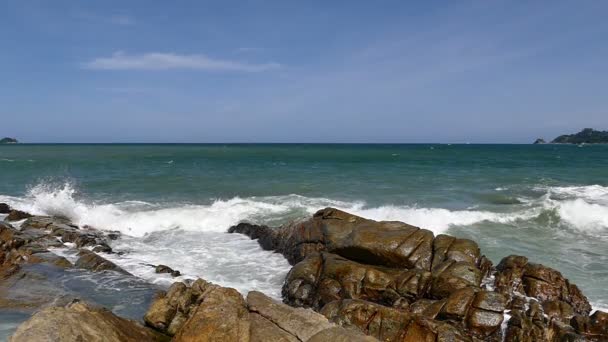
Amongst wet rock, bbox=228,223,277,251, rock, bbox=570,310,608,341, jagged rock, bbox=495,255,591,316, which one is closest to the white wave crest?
wet rock, bbox=228,223,277,251

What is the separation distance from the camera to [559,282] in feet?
39.5

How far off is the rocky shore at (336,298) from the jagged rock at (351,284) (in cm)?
3

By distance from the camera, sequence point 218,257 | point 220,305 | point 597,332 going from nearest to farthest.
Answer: point 220,305
point 597,332
point 218,257

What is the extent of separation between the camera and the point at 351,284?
11.8 meters

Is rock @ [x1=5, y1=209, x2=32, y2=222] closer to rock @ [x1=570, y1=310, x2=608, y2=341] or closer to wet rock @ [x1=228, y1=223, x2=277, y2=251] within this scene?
wet rock @ [x1=228, y1=223, x2=277, y2=251]

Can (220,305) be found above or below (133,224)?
above

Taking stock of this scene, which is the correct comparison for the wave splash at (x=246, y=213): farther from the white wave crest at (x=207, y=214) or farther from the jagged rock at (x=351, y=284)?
the jagged rock at (x=351, y=284)

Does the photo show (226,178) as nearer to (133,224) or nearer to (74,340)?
(133,224)

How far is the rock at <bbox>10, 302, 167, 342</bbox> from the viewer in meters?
5.81

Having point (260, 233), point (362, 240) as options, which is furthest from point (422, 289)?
point (260, 233)

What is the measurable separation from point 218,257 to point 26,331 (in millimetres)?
11748

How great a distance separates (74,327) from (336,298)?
6901 millimetres

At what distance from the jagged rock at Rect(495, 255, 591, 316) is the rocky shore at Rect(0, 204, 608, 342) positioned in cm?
3

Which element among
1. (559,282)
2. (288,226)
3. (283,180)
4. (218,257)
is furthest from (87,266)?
(283,180)
